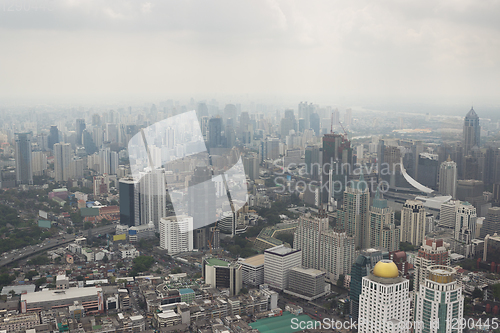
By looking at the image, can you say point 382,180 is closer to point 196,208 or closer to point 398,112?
point 398,112

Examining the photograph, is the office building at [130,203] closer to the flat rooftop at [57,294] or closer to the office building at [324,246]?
the flat rooftop at [57,294]

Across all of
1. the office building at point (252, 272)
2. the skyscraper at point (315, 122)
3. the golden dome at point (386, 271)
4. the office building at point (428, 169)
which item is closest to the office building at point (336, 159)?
the skyscraper at point (315, 122)

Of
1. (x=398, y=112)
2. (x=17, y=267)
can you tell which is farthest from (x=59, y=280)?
(x=398, y=112)

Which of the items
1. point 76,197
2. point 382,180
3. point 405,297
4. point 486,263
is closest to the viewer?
point 405,297

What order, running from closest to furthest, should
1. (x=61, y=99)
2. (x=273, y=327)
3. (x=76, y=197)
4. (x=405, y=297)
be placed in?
(x=405, y=297) < (x=273, y=327) < (x=61, y=99) < (x=76, y=197)

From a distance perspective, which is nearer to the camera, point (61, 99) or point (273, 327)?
point (273, 327)

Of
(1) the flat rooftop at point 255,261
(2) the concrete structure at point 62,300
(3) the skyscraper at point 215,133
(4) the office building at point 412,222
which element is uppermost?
(3) the skyscraper at point 215,133

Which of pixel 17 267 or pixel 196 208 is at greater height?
pixel 196 208
